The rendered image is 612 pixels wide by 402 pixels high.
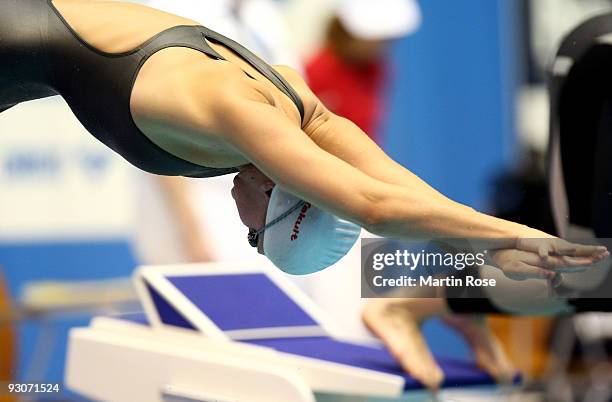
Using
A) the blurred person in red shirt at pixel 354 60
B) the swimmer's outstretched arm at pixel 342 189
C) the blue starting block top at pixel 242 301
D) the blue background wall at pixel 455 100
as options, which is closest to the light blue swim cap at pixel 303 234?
the swimmer's outstretched arm at pixel 342 189

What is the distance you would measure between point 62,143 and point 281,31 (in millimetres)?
757

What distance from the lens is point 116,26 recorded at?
5.28 feet

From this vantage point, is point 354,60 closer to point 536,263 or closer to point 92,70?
point 92,70

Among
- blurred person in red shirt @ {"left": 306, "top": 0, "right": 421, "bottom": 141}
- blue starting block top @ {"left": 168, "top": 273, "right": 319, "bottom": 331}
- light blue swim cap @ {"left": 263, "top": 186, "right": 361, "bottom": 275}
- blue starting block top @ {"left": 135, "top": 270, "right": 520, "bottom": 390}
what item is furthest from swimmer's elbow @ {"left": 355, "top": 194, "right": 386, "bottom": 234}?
blurred person in red shirt @ {"left": 306, "top": 0, "right": 421, "bottom": 141}

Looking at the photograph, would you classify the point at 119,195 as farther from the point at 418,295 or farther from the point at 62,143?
the point at 418,295

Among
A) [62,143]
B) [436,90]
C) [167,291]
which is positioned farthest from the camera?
[436,90]

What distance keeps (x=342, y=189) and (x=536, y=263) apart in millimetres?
239

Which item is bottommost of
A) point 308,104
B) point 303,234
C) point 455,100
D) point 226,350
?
point 226,350

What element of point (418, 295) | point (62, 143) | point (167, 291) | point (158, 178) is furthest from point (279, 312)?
point (62, 143)

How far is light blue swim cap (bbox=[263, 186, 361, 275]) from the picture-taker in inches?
61.6

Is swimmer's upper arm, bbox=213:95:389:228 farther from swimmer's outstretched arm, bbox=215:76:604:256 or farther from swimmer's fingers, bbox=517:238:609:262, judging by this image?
swimmer's fingers, bbox=517:238:609:262

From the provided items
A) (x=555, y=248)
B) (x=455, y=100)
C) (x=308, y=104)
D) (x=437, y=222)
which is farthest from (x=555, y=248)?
(x=455, y=100)

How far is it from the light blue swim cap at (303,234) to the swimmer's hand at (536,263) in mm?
205

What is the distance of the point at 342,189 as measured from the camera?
1.42 m
